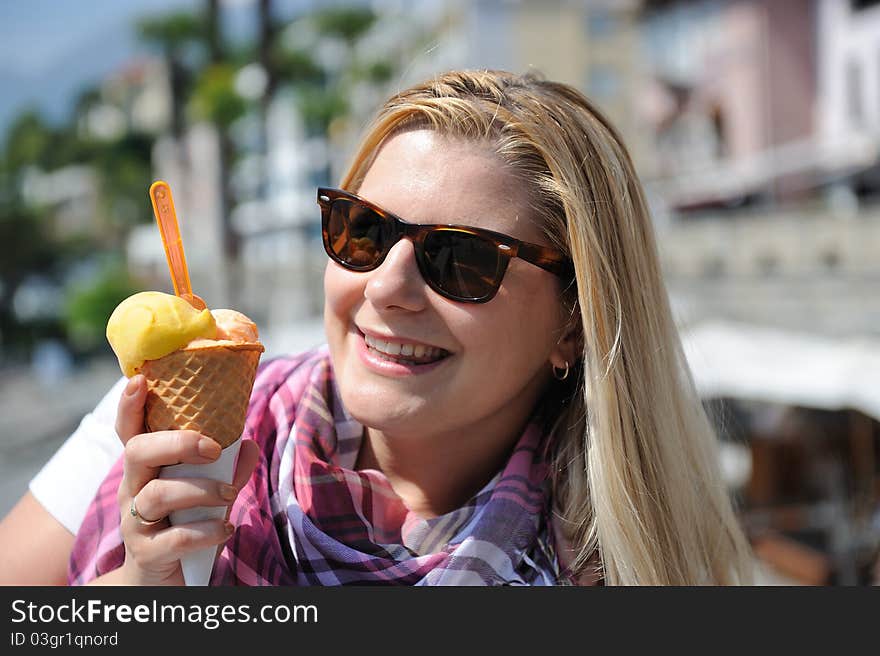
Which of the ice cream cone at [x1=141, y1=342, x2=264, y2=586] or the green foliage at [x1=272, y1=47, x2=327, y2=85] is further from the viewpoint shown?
the green foliage at [x1=272, y1=47, x2=327, y2=85]

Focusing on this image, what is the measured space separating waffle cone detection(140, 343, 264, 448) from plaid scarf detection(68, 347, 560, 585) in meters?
0.25

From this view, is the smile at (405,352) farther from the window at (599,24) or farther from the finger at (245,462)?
the window at (599,24)

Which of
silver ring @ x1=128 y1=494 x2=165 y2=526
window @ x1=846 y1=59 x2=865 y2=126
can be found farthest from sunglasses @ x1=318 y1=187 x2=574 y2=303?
window @ x1=846 y1=59 x2=865 y2=126

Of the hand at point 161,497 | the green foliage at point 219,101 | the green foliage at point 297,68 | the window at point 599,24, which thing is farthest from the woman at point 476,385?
the window at point 599,24

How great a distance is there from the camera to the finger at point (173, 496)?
128 centimetres

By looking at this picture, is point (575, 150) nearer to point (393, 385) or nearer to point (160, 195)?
point (393, 385)

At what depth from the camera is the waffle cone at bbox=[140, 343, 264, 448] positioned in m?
1.37

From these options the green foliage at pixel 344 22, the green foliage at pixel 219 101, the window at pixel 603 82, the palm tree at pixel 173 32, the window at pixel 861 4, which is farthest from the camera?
the palm tree at pixel 173 32

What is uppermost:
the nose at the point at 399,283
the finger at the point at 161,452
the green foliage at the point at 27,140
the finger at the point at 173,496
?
the green foliage at the point at 27,140

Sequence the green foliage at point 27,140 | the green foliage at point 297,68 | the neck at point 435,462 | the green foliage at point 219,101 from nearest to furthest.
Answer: the neck at point 435,462 < the green foliage at point 219,101 < the green foliage at point 297,68 < the green foliage at point 27,140

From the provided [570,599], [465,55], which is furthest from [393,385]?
[465,55]

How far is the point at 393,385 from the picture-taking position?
5.11ft

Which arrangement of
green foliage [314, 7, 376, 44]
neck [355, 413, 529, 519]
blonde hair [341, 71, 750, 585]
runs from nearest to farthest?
1. blonde hair [341, 71, 750, 585]
2. neck [355, 413, 529, 519]
3. green foliage [314, 7, 376, 44]

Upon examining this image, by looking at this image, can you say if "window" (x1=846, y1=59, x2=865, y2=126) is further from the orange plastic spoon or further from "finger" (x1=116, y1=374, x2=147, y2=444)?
"finger" (x1=116, y1=374, x2=147, y2=444)
